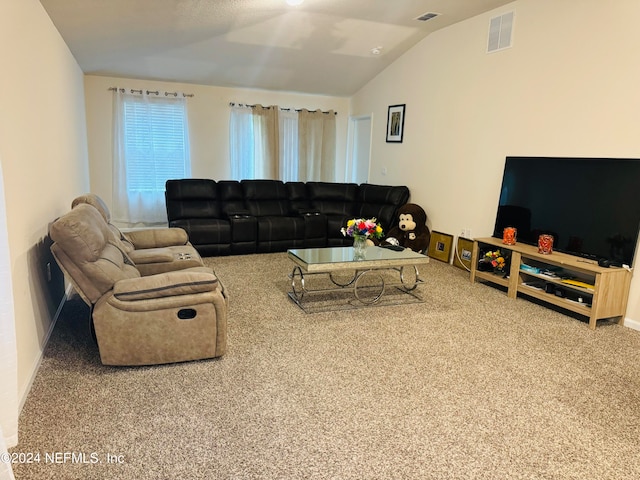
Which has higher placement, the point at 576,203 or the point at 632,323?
the point at 576,203

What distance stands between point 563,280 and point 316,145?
479cm

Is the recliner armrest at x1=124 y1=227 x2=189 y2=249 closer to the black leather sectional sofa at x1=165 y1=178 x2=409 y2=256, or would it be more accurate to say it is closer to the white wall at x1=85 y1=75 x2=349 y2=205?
the black leather sectional sofa at x1=165 y1=178 x2=409 y2=256

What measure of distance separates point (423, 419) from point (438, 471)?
A: 369mm

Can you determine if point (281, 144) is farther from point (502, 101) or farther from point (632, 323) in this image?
point (632, 323)

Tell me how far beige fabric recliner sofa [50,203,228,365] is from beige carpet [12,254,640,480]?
0.13m

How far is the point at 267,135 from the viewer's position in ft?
23.0

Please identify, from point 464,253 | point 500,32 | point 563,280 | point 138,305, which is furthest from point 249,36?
point 563,280

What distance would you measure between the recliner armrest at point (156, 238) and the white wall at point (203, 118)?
272cm

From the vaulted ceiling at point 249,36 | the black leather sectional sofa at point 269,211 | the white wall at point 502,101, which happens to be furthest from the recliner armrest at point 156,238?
the white wall at point 502,101

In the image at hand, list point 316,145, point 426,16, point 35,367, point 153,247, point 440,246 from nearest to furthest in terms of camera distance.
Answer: point 35,367 → point 153,247 → point 426,16 → point 440,246 → point 316,145

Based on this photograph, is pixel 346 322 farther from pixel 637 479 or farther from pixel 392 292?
pixel 637 479

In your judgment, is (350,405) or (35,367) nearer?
(350,405)

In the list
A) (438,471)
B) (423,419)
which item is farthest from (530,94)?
(438,471)

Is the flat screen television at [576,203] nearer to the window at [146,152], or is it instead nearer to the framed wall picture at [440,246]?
the framed wall picture at [440,246]
